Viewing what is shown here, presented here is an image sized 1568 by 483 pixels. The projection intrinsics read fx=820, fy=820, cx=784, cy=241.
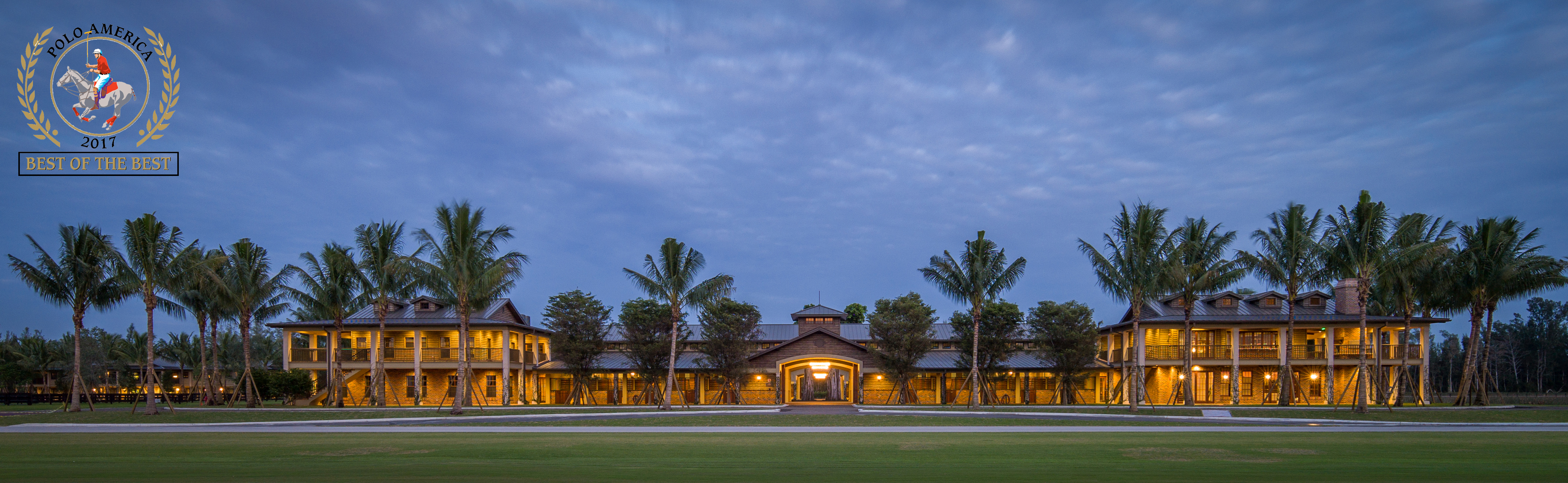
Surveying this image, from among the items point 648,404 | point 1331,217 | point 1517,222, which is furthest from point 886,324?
Answer: point 1517,222

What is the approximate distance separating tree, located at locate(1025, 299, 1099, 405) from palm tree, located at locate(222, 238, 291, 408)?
39852 millimetres

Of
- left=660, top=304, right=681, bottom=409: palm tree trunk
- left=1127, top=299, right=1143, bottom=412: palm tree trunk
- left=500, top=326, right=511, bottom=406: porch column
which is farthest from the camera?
left=500, top=326, right=511, bottom=406: porch column

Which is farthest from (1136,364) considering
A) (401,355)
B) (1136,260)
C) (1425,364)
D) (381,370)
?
(401,355)

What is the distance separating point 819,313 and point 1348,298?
30895 mm

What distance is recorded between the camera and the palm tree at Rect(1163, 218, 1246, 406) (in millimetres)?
35500

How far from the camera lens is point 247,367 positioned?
131 ft

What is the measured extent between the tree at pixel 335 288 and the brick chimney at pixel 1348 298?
54.0 metres

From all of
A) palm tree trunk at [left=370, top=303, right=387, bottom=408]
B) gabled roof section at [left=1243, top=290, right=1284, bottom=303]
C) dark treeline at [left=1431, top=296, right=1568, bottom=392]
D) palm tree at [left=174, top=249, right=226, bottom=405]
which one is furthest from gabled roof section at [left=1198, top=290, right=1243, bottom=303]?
palm tree at [left=174, top=249, right=226, bottom=405]

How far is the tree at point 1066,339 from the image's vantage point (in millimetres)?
45062

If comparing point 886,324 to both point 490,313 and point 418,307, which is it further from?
point 418,307

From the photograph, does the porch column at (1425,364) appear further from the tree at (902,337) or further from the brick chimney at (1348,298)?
the tree at (902,337)

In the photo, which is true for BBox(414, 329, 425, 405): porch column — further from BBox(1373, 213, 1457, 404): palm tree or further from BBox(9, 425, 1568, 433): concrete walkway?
BBox(1373, 213, 1457, 404): palm tree

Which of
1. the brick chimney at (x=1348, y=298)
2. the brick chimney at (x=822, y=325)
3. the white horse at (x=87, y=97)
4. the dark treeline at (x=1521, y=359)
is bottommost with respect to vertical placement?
the dark treeline at (x=1521, y=359)

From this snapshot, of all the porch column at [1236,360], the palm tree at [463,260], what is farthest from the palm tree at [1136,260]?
the palm tree at [463,260]
